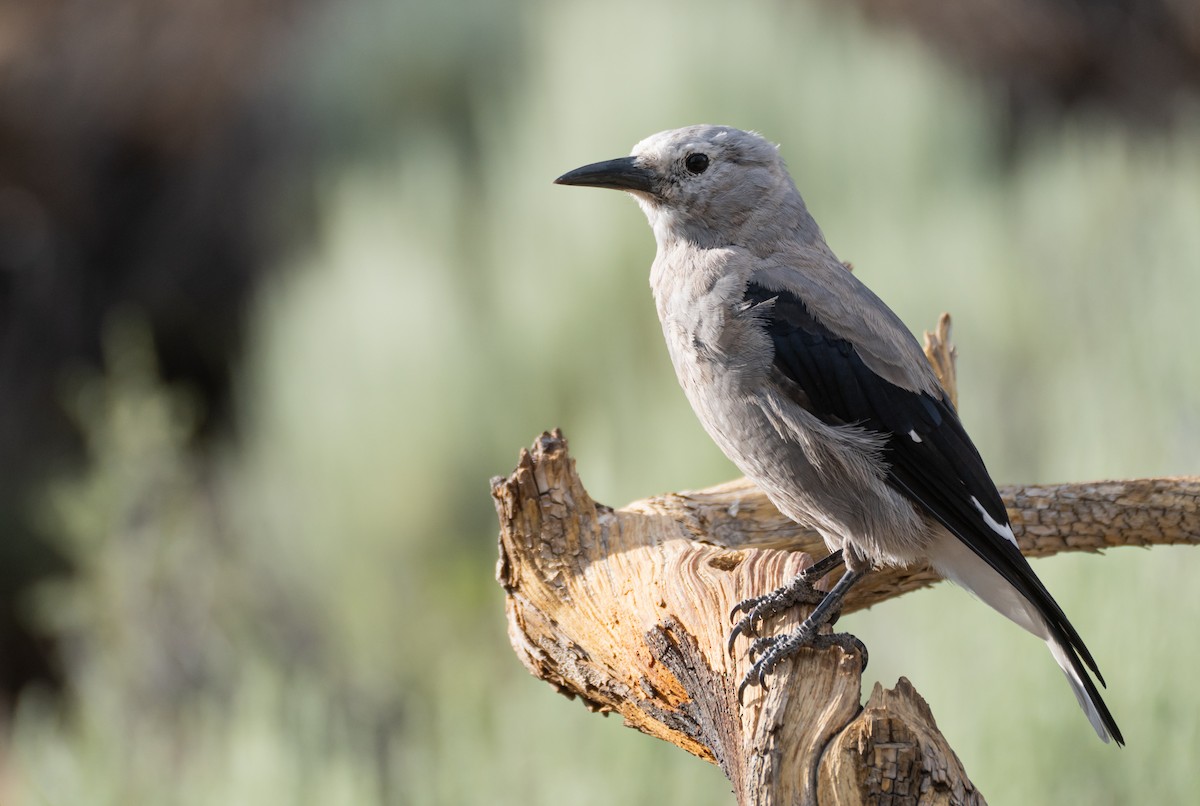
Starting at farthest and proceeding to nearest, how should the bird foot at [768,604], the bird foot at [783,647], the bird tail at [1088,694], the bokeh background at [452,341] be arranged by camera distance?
the bokeh background at [452,341] → the bird tail at [1088,694] → the bird foot at [768,604] → the bird foot at [783,647]

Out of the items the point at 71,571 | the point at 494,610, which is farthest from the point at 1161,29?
the point at 71,571

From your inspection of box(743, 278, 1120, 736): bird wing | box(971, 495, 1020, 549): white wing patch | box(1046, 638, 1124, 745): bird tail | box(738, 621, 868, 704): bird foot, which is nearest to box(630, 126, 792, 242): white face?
box(743, 278, 1120, 736): bird wing

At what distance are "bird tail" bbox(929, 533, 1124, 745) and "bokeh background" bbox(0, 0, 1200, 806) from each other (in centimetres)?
67

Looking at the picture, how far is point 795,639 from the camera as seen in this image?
1688mm

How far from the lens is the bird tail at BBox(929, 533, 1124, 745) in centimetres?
Answer: 204

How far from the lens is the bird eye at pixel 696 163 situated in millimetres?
2344

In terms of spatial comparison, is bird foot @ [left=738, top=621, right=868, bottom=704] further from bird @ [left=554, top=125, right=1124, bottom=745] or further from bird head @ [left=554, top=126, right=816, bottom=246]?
bird head @ [left=554, top=126, right=816, bottom=246]

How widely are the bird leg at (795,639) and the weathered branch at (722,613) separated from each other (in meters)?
0.02

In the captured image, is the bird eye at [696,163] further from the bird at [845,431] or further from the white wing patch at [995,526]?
the white wing patch at [995,526]

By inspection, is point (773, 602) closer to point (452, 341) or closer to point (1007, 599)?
point (1007, 599)

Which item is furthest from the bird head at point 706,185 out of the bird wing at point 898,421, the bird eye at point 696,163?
the bird wing at point 898,421

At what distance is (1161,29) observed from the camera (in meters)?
8.09

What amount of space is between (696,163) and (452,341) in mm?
3093

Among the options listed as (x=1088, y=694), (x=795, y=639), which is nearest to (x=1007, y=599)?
(x=1088, y=694)
